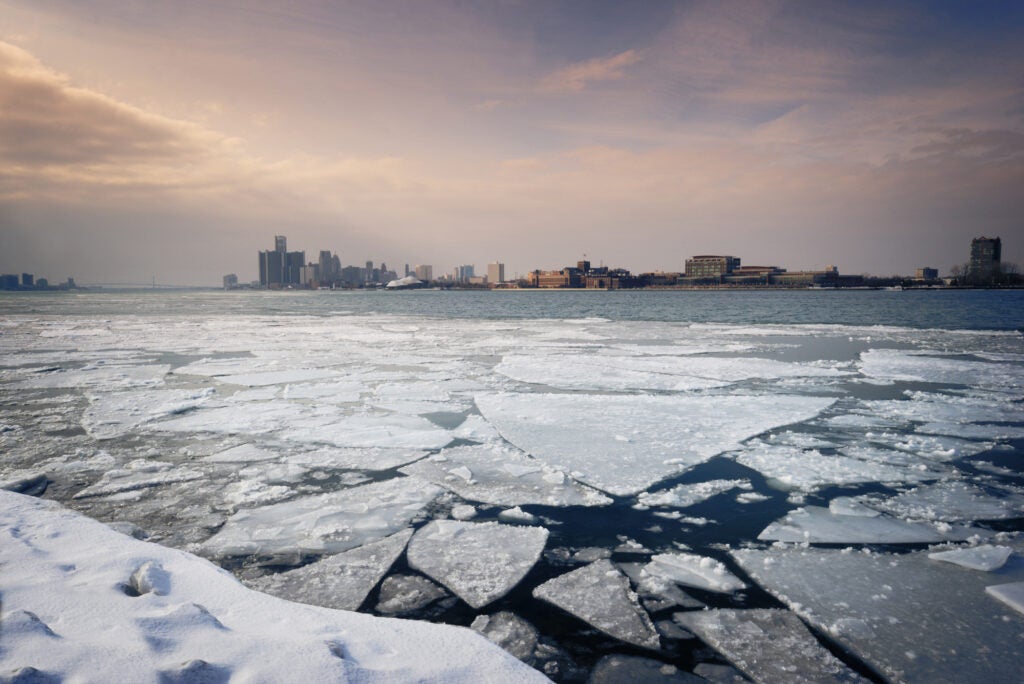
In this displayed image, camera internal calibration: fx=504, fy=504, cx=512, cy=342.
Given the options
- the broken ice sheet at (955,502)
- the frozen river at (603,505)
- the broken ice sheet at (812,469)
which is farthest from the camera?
the broken ice sheet at (812,469)

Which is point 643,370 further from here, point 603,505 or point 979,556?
point 979,556

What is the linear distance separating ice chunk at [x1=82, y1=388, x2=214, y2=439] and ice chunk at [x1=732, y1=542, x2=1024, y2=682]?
5765 millimetres

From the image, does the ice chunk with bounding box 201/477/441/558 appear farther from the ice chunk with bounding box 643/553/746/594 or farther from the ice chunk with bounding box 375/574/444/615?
the ice chunk with bounding box 643/553/746/594

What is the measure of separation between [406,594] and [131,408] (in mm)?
5422

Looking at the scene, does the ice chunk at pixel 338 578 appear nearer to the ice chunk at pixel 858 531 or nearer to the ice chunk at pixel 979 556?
the ice chunk at pixel 858 531

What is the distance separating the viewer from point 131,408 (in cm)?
600

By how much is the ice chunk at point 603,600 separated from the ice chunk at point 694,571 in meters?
0.23

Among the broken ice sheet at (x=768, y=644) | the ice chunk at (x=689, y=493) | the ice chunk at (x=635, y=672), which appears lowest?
the ice chunk at (x=635, y=672)

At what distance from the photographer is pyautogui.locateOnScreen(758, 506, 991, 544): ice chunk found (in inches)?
113

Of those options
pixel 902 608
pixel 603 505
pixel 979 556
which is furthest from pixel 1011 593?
pixel 603 505

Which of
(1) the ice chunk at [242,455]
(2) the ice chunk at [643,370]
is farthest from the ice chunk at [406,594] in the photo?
(2) the ice chunk at [643,370]

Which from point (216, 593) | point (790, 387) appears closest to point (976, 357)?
point (790, 387)

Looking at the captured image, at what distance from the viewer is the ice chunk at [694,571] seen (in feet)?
8.09

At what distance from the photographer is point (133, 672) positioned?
1.49m
